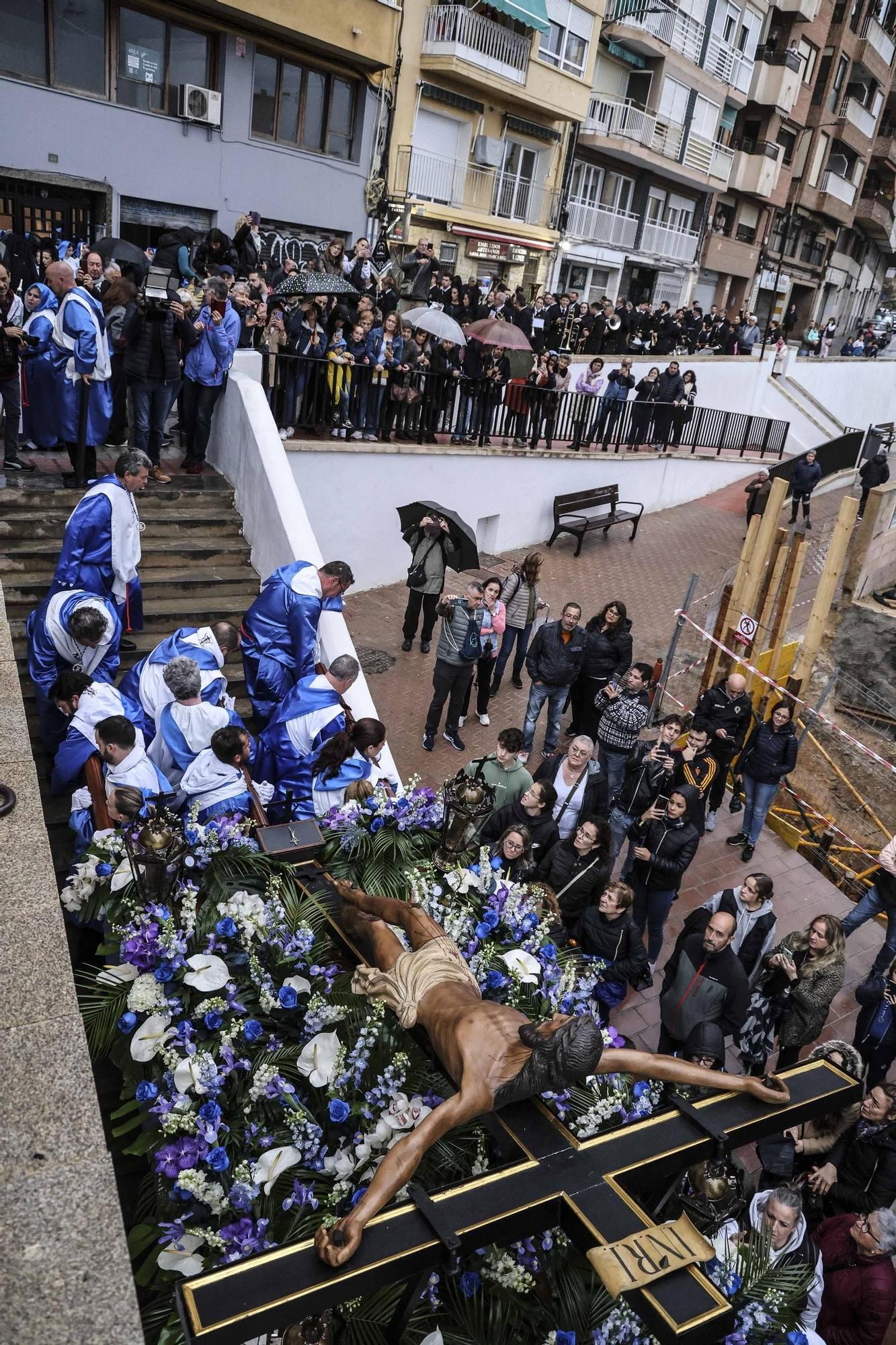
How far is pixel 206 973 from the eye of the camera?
319 cm

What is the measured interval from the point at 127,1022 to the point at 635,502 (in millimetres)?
15408

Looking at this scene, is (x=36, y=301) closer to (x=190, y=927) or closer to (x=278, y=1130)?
(x=190, y=927)

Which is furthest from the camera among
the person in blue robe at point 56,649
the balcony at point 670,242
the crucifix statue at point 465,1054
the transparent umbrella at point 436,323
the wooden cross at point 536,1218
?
the balcony at point 670,242

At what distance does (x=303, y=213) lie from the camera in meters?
19.2

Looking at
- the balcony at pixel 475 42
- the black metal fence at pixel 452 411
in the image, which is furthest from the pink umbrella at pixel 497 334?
the balcony at pixel 475 42

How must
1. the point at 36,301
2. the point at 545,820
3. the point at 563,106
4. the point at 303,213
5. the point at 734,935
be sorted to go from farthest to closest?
the point at 563,106, the point at 303,213, the point at 36,301, the point at 545,820, the point at 734,935

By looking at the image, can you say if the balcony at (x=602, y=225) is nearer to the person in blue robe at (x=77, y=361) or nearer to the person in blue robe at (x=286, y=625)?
the person in blue robe at (x=77, y=361)

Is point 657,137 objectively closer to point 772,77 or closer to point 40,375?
point 772,77

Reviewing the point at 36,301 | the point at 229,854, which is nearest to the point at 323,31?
the point at 36,301

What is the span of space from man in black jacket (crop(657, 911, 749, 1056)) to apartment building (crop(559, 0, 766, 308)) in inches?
1009

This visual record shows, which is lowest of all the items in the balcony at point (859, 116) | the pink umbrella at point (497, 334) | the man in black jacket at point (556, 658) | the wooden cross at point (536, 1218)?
the man in black jacket at point (556, 658)

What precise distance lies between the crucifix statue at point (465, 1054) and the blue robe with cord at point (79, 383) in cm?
686

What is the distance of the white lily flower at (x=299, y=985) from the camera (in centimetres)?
322

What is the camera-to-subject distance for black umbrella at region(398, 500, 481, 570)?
10.1 meters
